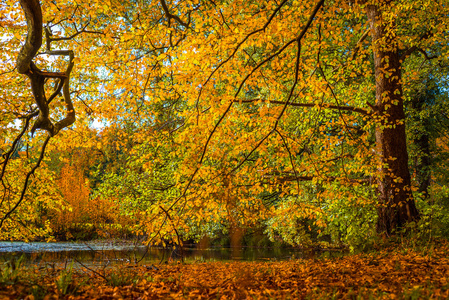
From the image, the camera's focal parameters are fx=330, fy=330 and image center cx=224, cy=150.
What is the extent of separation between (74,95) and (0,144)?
1925 millimetres

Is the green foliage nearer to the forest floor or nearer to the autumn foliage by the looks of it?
the forest floor

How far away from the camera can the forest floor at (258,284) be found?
111 inches

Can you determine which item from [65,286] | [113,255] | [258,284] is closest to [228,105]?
[258,284]

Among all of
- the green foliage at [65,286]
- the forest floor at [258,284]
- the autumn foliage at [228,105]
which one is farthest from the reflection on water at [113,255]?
the green foliage at [65,286]

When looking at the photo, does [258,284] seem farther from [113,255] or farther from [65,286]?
[113,255]

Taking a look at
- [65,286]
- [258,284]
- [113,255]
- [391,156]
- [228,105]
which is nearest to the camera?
[65,286]

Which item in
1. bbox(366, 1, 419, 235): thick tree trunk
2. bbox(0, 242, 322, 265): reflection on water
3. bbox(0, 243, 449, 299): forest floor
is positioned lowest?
bbox(0, 242, 322, 265): reflection on water

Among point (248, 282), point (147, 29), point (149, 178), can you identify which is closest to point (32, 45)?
point (147, 29)

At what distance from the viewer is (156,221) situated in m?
5.32

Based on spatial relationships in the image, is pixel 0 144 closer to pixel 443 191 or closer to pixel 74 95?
pixel 74 95

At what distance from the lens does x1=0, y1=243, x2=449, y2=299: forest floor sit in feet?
9.29

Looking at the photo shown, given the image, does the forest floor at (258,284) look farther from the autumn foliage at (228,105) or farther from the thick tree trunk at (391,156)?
the thick tree trunk at (391,156)

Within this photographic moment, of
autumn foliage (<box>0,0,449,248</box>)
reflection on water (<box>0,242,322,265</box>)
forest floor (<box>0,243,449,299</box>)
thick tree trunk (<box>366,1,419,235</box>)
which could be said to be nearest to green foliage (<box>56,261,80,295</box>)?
forest floor (<box>0,243,449,299</box>)

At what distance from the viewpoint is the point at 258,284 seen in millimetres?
3742
